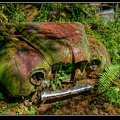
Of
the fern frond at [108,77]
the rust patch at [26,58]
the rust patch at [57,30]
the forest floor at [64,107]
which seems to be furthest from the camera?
the fern frond at [108,77]

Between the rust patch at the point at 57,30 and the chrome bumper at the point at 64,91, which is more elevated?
the rust patch at the point at 57,30

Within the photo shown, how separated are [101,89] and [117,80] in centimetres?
64

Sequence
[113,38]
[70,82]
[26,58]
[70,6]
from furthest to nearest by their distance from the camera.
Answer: [70,6], [113,38], [70,82], [26,58]

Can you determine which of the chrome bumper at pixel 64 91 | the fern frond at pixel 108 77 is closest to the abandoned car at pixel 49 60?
the chrome bumper at pixel 64 91

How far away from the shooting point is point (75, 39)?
564 centimetres

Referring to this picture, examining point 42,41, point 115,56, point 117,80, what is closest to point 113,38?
point 115,56

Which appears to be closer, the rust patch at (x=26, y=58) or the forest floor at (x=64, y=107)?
the rust patch at (x=26, y=58)

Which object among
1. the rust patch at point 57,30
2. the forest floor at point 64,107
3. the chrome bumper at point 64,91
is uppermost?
the rust patch at point 57,30

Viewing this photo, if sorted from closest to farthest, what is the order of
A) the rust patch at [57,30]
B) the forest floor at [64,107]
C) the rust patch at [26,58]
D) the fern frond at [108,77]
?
the rust patch at [26,58]
the forest floor at [64,107]
the rust patch at [57,30]
the fern frond at [108,77]

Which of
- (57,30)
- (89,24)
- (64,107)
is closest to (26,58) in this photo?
(57,30)

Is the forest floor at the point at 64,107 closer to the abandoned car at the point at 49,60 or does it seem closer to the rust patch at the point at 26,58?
the abandoned car at the point at 49,60

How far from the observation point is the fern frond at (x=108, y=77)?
19.1ft

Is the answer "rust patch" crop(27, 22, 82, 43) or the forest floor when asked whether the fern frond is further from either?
"rust patch" crop(27, 22, 82, 43)

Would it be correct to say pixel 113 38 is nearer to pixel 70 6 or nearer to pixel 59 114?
pixel 70 6
